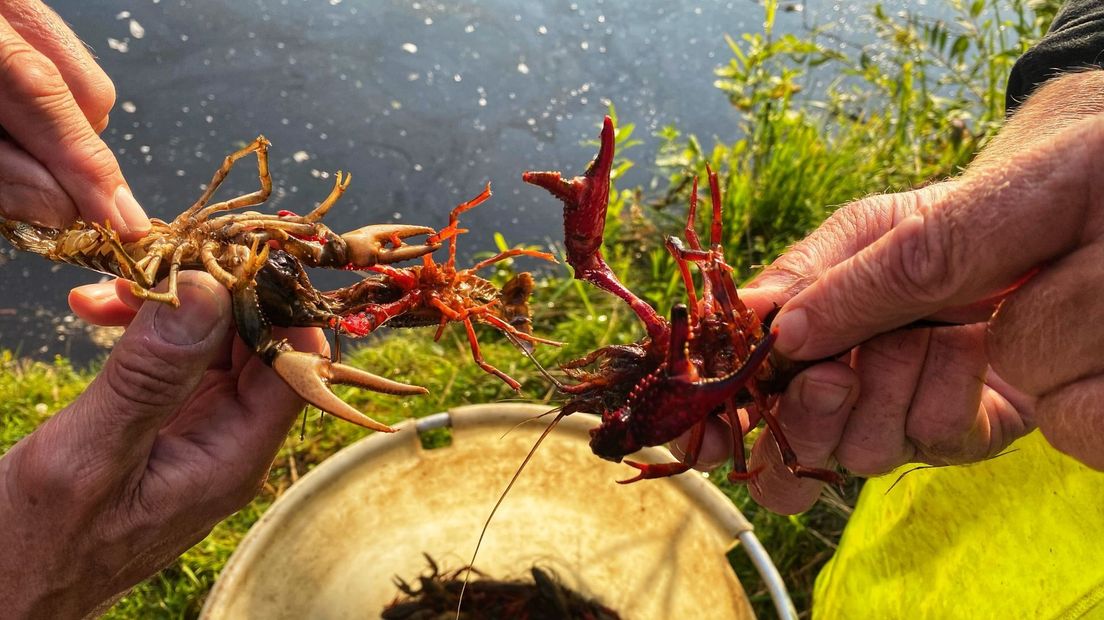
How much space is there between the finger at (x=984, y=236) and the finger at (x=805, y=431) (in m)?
0.27

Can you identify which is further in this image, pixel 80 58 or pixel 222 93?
pixel 222 93

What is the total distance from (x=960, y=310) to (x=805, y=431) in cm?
50

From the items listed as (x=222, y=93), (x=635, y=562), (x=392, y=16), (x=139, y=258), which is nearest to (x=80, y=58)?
(x=139, y=258)

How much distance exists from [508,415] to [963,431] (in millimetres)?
1751

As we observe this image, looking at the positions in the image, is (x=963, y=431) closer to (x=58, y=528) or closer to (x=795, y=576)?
(x=795, y=576)

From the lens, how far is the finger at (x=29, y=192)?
84.4 inches

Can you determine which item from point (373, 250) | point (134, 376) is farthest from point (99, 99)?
point (134, 376)

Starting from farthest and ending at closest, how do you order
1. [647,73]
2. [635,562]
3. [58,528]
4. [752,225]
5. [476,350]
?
[647,73]
[752,225]
[635,562]
[476,350]
[58,528]

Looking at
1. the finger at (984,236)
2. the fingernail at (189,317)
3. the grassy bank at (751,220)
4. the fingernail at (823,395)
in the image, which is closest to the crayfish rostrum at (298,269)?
the fingernail at (189,317)

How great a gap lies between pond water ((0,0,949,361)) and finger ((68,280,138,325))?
2182mm

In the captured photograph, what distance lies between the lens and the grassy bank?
345 centimetres

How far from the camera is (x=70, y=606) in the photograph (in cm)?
185

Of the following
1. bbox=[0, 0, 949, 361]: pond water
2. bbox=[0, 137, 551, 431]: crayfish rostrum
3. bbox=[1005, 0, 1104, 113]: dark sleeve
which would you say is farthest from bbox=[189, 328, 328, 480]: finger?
bbox=[0, 0, 949, 361]: pond water

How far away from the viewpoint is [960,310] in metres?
1.90
